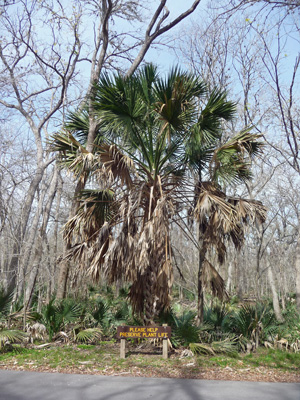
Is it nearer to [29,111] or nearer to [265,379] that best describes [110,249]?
[265,379]

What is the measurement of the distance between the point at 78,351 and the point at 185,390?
120 inches

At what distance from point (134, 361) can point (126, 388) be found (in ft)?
5.25

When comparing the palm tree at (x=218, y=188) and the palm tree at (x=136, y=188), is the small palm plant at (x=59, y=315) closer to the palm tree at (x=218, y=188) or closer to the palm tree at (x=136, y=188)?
the palm tree at (x=136, y=188)

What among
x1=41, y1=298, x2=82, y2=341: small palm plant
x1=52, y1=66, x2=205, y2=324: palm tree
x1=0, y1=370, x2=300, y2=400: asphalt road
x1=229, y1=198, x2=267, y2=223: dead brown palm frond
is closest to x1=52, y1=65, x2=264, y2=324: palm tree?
x1=52, y1=66, x2=205, y2=324: palm tree

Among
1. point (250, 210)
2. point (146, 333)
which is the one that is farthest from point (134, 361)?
point (250, 210)

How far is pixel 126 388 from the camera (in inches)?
204

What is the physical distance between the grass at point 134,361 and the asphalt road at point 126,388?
470mm

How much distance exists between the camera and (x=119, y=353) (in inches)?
292

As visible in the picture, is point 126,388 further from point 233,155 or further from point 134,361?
point 233,155

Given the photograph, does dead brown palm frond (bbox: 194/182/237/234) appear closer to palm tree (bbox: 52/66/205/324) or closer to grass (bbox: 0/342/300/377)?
palm tree (bbox: 52/66/205/324)

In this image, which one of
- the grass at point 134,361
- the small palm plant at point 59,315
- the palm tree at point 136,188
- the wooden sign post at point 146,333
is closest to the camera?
the grass at point 134,361

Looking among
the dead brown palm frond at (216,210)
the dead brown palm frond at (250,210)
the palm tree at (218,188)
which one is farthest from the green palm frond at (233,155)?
the dead brown palm frond at (250,210)

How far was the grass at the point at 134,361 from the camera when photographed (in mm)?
6176

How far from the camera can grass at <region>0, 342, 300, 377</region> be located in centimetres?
618
